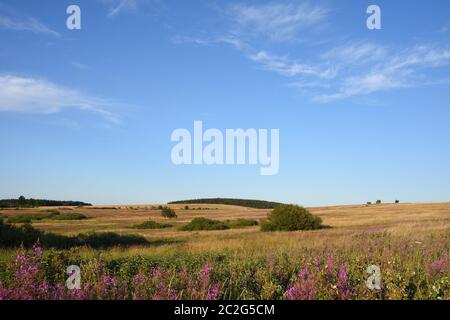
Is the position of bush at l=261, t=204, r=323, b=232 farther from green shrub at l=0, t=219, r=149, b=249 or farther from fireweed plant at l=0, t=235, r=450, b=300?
fireweed plant at l=0, t=235, r=450, b=300

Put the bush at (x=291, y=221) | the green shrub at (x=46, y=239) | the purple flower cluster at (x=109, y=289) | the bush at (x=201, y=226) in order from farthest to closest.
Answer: the bush at (x=201, y=226), the bush at (x=291, y=221), the green shrub at (x=46, y=239), the purple flower cluster at (x=109, y=289)

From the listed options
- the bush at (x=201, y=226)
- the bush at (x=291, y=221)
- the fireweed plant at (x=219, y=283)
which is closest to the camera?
the fireweed plant at (x=219, y=283)

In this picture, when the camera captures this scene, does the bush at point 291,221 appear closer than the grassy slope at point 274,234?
No

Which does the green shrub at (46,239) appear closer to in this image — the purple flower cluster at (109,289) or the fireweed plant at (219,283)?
the fireweed plant at (219,283)

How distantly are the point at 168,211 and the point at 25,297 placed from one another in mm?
79875

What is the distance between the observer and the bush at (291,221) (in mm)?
43250

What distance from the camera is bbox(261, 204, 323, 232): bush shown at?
142ft

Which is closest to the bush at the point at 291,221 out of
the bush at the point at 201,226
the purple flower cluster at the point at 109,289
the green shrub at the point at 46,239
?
the bush at the point at 201,226

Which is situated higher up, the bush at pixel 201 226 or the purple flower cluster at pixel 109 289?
the purple flower cluster at pixel 109 289

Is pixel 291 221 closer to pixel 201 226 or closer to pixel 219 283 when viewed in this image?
pixel 201 226

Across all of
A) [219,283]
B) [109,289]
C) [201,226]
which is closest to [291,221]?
[201,226]

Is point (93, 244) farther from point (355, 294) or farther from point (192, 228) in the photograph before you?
point (192, 228)

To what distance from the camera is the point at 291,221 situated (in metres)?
43.4

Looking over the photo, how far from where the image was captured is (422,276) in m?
7.62
